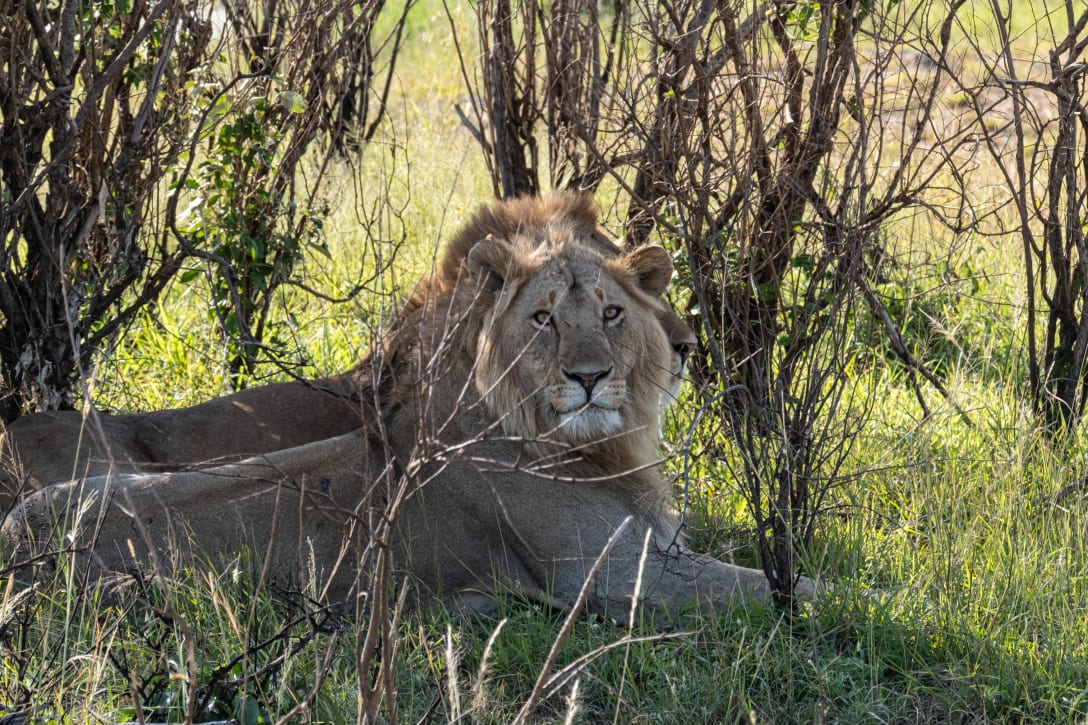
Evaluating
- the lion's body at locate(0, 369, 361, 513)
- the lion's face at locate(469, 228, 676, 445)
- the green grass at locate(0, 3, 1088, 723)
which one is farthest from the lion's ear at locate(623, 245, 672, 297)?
the lion's body at locate(0, 369, 361, 513)

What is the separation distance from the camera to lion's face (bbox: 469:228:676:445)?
3.92 meters

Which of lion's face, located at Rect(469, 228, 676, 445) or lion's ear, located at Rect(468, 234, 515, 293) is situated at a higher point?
lion's ear, located at Rect(468, 234, 515, 293)

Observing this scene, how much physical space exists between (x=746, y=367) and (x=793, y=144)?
85 centimetres

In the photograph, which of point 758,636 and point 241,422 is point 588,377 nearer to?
point 758,636

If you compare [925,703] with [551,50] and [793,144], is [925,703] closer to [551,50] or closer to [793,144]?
[793,144]

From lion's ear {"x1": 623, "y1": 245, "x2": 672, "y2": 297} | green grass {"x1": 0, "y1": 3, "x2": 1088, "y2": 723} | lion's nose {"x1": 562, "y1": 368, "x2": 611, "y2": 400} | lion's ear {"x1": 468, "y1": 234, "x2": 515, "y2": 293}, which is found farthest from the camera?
lion's ear {"x1": 623, "y1": 245, "x2": 672, "y2": 297}

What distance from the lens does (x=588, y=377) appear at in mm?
3889

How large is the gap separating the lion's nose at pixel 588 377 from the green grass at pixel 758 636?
0.72m

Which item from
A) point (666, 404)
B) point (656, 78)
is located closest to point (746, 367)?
point (666, 404)

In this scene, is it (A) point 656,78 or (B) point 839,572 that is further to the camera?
(A) point 656,78

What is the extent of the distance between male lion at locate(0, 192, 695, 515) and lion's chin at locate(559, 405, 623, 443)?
11.3 inches

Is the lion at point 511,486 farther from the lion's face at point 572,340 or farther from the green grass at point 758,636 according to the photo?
the green grass at point 758,636

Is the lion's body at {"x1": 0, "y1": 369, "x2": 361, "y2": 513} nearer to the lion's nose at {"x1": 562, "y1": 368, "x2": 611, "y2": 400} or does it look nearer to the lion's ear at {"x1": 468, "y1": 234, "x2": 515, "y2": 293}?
the lion's ear at {"x1": 468, "y1": 234, "x2": 515, "y2": 293}

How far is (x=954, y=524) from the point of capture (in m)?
4.24
